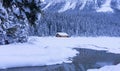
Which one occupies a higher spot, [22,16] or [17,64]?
[22,16]

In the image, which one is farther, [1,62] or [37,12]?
[1,62]

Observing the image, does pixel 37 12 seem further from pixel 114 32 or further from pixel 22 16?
pixel 114 32

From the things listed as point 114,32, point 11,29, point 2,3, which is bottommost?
point 114,32

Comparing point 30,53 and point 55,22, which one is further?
point 55,22

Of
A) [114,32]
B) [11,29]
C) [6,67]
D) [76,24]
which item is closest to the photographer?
[6,67]

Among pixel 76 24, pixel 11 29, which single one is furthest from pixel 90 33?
pixel 11 29

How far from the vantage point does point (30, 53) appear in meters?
30.5

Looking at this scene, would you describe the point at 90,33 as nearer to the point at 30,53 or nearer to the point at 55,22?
the point at 55,22

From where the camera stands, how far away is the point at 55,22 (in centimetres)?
10519

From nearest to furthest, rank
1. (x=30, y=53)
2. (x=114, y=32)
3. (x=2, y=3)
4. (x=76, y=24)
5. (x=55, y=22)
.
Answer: (x=2, y=3)
(x=30, y=53)
(x=55, y=22)
(x=76, y=24)
(x=114, y=32)

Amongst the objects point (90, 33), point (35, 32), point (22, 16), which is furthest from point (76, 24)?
point (22, 16)

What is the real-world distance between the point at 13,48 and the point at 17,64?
4425 mm

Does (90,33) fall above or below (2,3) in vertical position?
below

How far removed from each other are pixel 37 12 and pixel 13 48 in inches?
906
